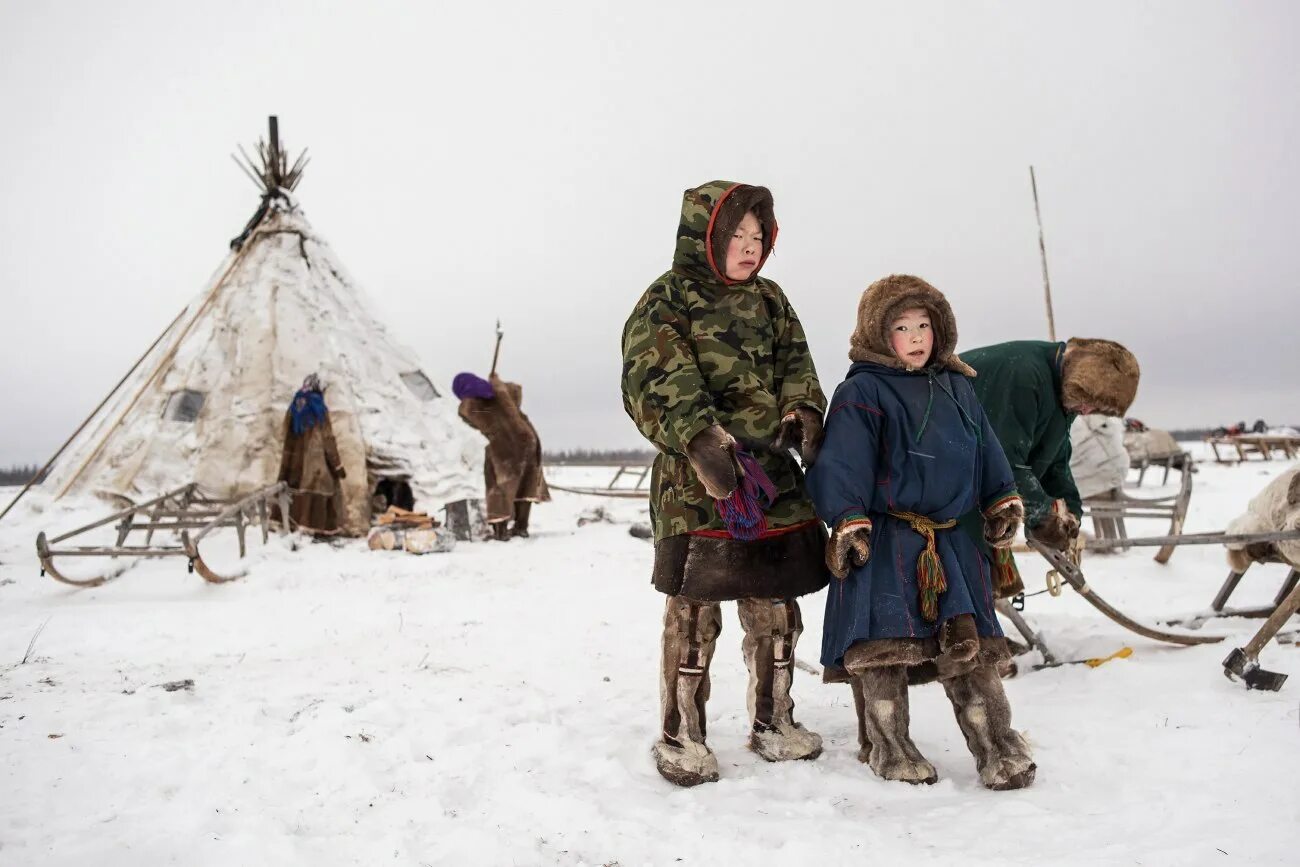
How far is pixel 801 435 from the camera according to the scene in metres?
2.71

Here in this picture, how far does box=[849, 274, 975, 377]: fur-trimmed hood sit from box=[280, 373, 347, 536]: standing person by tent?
8279 millimetres

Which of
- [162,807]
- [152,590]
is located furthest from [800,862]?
[152,590]

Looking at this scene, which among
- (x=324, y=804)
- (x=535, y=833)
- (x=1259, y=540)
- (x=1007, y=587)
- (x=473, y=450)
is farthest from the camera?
(x=473, y=450)

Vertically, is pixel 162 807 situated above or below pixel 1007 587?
below

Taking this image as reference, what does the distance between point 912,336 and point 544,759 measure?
6.52 feet

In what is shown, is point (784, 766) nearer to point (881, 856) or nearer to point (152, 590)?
point (881, 856)

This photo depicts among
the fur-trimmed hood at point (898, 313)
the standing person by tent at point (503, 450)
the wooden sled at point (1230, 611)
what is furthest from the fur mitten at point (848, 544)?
the standing person by tent at point (503, 450)

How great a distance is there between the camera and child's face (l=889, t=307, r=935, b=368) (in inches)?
105

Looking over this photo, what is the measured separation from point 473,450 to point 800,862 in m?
10.5

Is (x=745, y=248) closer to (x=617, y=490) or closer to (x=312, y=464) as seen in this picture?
(x=312, y=464)

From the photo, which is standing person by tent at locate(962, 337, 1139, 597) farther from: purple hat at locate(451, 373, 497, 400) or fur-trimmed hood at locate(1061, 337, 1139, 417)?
purple hat at locate(451, 373, 497, 400)

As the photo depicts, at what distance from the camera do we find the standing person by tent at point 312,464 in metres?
9.56

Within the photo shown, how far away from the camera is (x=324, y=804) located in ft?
7.72

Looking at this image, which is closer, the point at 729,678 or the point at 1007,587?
the point at 1007,587
